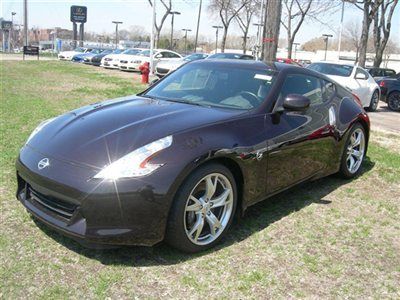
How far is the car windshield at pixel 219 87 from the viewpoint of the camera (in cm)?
422

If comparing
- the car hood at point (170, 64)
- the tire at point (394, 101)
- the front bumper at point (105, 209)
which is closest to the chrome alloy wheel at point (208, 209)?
the front bumper at point (105, 209)

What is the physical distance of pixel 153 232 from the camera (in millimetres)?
3131

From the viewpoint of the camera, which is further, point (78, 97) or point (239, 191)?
point (78, 97)

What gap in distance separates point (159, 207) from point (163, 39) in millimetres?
87280

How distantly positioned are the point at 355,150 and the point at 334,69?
28.6 feet

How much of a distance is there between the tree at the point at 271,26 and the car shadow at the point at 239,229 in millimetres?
6485

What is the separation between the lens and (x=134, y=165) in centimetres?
311

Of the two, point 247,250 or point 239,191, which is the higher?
point 239,191

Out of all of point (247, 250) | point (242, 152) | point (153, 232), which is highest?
point (242, 152)

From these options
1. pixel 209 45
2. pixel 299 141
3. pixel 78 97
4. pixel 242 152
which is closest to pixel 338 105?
pixel 299 141

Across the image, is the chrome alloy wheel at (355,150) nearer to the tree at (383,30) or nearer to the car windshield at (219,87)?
the car windshield at (219,87)

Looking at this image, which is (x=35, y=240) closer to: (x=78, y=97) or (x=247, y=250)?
(x=247, y=250)

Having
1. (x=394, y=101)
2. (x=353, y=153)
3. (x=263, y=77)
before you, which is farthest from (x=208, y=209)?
(x=394, y=101)

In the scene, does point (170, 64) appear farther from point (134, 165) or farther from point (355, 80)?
point (134, 165)
